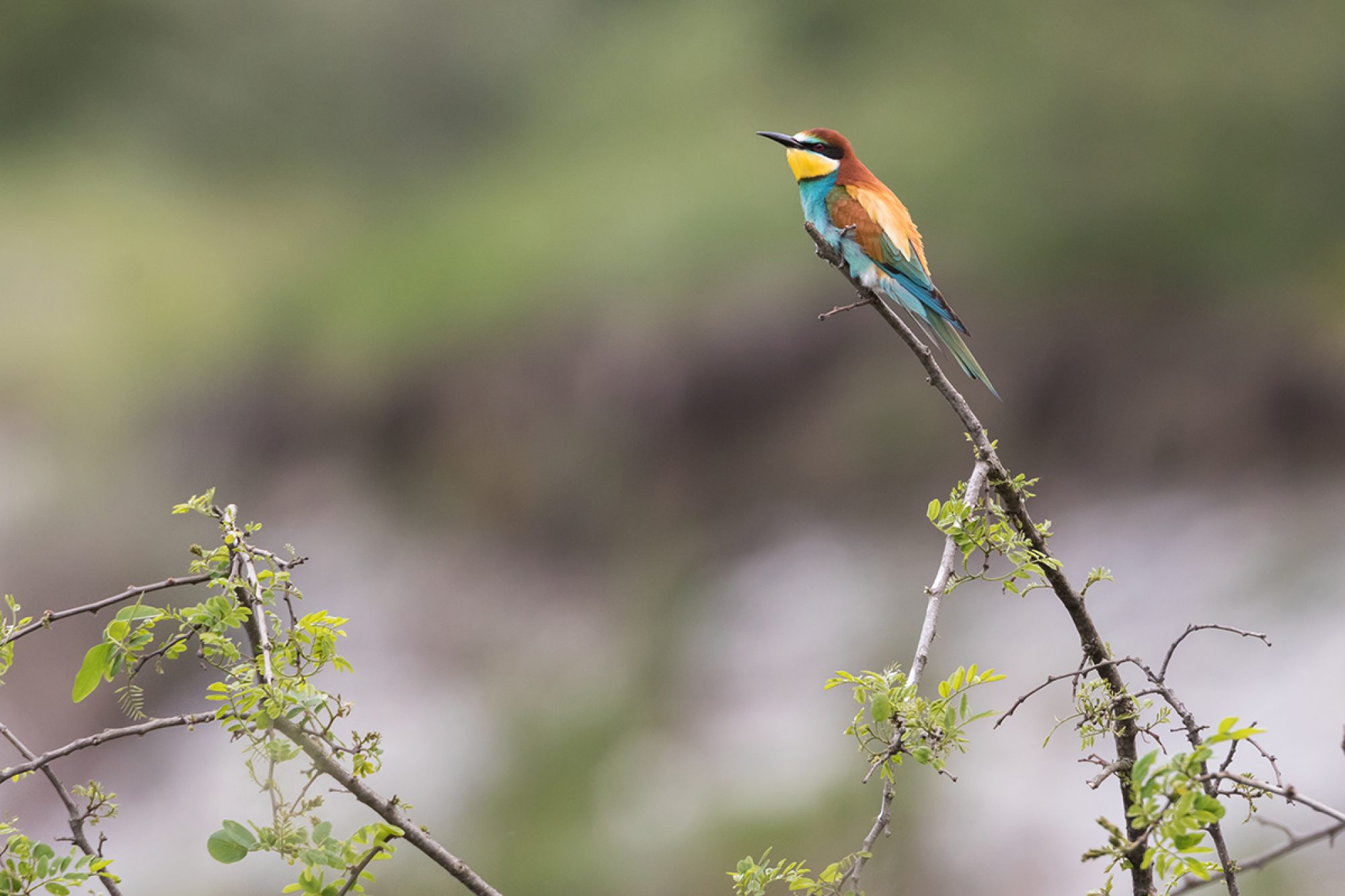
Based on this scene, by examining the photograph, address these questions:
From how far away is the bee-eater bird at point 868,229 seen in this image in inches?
56.2

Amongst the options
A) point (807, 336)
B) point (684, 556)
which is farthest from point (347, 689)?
point (807, 336)

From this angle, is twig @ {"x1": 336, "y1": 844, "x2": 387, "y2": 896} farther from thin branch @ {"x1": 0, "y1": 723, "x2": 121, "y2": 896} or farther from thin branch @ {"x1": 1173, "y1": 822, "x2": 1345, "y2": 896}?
thin branch @ {"x1": 1173, "y1": 822, "x2": 1345, "y2": 896}

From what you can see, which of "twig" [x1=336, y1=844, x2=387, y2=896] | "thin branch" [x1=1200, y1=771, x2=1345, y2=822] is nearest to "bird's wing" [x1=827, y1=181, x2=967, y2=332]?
"thin branch" [x1=1200, y1=771, x2=1345, y2=822]

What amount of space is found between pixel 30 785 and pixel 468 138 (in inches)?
93.8

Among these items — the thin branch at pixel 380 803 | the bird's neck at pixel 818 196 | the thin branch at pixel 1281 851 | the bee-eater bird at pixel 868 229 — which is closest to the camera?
the thin branch at pixel 1281 851

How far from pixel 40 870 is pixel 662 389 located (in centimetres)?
254

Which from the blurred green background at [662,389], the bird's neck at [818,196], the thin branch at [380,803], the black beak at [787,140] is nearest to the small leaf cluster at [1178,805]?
the thin branch at [380,803]

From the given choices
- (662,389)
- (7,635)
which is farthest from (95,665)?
(662,389)

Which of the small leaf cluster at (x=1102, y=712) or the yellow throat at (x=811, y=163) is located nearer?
the small leaf cluster at (x=1102, y=712)

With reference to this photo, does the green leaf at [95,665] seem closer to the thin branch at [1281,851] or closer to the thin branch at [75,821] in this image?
the thin branch at [75,821]

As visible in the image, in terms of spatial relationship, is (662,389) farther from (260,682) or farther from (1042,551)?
(260,682)

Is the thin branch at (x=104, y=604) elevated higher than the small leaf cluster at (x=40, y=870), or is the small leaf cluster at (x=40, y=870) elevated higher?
the thin branch at (x=104, y=604)

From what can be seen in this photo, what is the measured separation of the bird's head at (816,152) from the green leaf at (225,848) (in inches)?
48.9

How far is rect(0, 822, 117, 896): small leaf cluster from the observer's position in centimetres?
58
